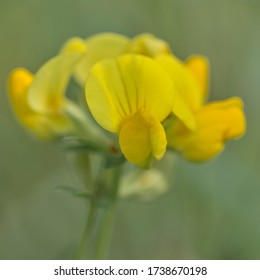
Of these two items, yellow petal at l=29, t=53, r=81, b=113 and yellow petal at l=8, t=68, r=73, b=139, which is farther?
yellow petal at l=8, t=68, r=73, b=139

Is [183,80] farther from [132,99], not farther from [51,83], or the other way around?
[51,83]

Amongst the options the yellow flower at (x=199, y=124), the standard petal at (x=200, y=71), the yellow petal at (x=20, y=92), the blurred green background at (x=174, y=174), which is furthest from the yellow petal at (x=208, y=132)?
the blurred green background at (x=174, y=174)

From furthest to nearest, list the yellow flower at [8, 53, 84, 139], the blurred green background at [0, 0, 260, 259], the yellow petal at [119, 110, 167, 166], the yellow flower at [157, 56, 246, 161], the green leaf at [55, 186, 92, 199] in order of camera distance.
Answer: the blurred green background at [0, 0, 260, 259]
the yellow flower at [8, 53, 84, 139]
the yellow flower at [157, 56, 246, 161]
the green leaf at [55, 186, 92, 199]
the yellow petal at [119, 110, 167, 166]

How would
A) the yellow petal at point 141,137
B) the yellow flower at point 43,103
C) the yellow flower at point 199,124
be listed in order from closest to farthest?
the yellow petal at point 141,137, the yellow flower at point 199,124, the yellow flower at point 43,103

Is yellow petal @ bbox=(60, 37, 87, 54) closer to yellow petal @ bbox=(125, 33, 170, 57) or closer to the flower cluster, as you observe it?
the flower cluster

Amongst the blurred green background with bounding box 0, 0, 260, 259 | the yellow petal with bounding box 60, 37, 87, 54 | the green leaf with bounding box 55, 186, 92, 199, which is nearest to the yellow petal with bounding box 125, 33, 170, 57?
the yellow petal with bounding box 60, 37, 87, 54

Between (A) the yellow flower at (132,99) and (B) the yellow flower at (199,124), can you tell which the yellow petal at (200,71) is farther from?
(A) the yellow flower at (132,99)
